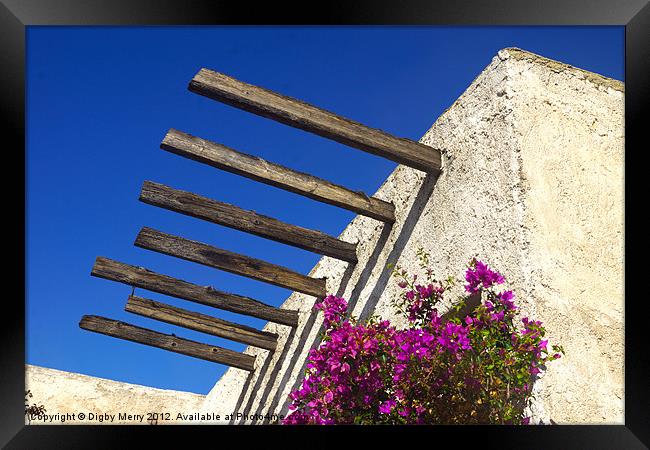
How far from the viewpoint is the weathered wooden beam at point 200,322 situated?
6.30 m

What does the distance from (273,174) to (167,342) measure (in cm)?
242

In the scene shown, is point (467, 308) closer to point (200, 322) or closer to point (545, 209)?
point (545, 209)

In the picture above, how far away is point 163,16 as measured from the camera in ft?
10.5

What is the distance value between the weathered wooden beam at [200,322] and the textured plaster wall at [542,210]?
1.64m

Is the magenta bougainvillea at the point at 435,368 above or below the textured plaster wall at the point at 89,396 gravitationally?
below

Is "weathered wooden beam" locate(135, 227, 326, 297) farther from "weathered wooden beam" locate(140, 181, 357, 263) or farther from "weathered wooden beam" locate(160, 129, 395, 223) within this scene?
"weathered wooden beam" locate(160, 129, 395, 223)

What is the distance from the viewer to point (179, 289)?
235 inches

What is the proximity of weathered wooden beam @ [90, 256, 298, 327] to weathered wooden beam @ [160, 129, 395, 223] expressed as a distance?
4.76 feet

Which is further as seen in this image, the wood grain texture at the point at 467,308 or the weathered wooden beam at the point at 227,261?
the weathered wooden beam at the point at 227,261

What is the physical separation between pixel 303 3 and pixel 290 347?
12.8ft

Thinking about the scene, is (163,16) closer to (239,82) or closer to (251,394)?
(239,82)

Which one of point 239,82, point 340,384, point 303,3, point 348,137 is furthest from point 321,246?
point 303,3

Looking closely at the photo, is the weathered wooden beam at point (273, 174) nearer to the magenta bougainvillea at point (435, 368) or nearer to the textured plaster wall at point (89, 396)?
the magenta bougainvillea at point (435, 368)

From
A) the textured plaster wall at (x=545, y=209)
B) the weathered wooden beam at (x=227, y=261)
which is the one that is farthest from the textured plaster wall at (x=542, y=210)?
the weathered wooden beam at (x=227, y=261)
